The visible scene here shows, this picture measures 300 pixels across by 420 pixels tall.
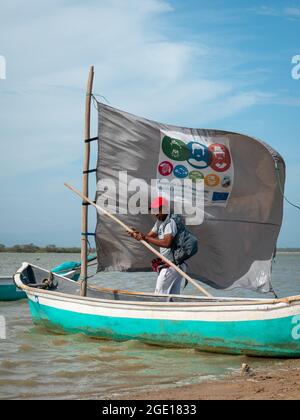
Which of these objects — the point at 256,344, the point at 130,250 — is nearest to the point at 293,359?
the point at 256,344

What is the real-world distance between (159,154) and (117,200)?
3.14 ft

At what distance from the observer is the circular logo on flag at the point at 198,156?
9.30m

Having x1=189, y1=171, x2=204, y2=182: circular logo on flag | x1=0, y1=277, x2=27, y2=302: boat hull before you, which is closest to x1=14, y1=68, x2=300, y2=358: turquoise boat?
x1=189, y1=171, x2=204, y2=182: circular logo on flag

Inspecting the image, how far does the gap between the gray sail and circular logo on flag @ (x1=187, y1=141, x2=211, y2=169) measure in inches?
0.6

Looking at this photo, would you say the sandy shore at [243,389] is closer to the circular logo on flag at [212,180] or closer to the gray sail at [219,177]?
the gray sail at [219,177]

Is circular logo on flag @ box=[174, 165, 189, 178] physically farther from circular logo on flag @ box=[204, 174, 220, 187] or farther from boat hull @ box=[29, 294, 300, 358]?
boat hull @ box=[29, 294, 300, 358]

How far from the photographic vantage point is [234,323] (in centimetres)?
760

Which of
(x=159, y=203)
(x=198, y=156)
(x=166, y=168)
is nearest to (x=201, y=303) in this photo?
(x=159, y=203)

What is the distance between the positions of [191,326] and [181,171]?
249cm

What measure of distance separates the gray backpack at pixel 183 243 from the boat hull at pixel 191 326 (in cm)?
107

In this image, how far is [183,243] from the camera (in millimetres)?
8930

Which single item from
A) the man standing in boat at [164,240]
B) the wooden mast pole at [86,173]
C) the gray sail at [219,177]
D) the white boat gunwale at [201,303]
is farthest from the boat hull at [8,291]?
the man standing in boat at [164,240]
